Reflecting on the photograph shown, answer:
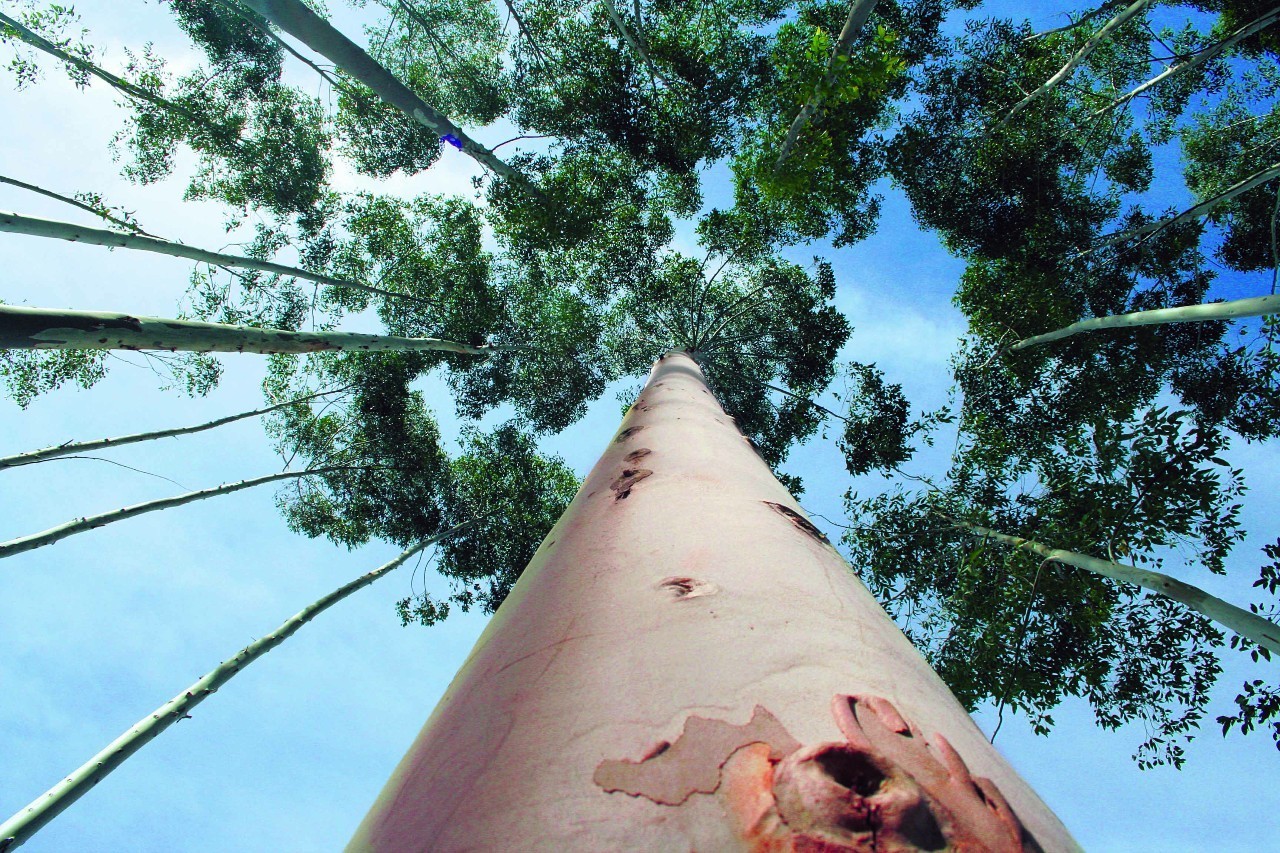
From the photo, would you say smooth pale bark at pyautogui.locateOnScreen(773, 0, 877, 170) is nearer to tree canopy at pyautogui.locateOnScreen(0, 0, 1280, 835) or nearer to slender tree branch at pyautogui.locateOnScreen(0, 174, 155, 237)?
tree canopy at pyautogui.locateOnScreen(0, 0, 1280, 835)

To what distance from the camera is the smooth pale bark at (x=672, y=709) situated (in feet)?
1.65

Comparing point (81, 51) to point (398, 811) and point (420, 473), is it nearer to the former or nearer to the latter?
point (420, 473)

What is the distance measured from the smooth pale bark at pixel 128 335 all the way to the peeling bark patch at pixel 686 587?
7.15ft

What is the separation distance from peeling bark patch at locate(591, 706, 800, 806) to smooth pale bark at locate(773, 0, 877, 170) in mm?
4973

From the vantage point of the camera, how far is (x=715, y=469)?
1.69m

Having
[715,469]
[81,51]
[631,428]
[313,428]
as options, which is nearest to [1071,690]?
[631,428]

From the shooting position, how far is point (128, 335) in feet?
7.53

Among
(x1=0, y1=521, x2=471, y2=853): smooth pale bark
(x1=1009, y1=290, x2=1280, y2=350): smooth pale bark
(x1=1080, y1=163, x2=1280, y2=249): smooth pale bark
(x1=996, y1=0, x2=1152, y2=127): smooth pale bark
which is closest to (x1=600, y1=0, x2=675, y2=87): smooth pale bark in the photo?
(x1=996, y1=0, x2=1152, y2=127): smooth pale bark

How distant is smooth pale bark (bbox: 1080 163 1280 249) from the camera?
215 inches

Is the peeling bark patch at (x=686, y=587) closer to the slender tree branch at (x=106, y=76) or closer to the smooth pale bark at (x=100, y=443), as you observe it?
the smooth pale bark at (x=100, y=443)

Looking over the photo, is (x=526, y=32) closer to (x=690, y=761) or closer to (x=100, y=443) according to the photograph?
(x=100, y=443)

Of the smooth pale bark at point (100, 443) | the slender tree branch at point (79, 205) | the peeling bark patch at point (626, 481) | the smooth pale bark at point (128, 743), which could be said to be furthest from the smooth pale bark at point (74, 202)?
the peeling bark patch at point (626, 481)

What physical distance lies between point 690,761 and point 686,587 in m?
0.39

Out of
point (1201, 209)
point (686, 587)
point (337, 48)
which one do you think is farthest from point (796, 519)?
point (1201, 209)
